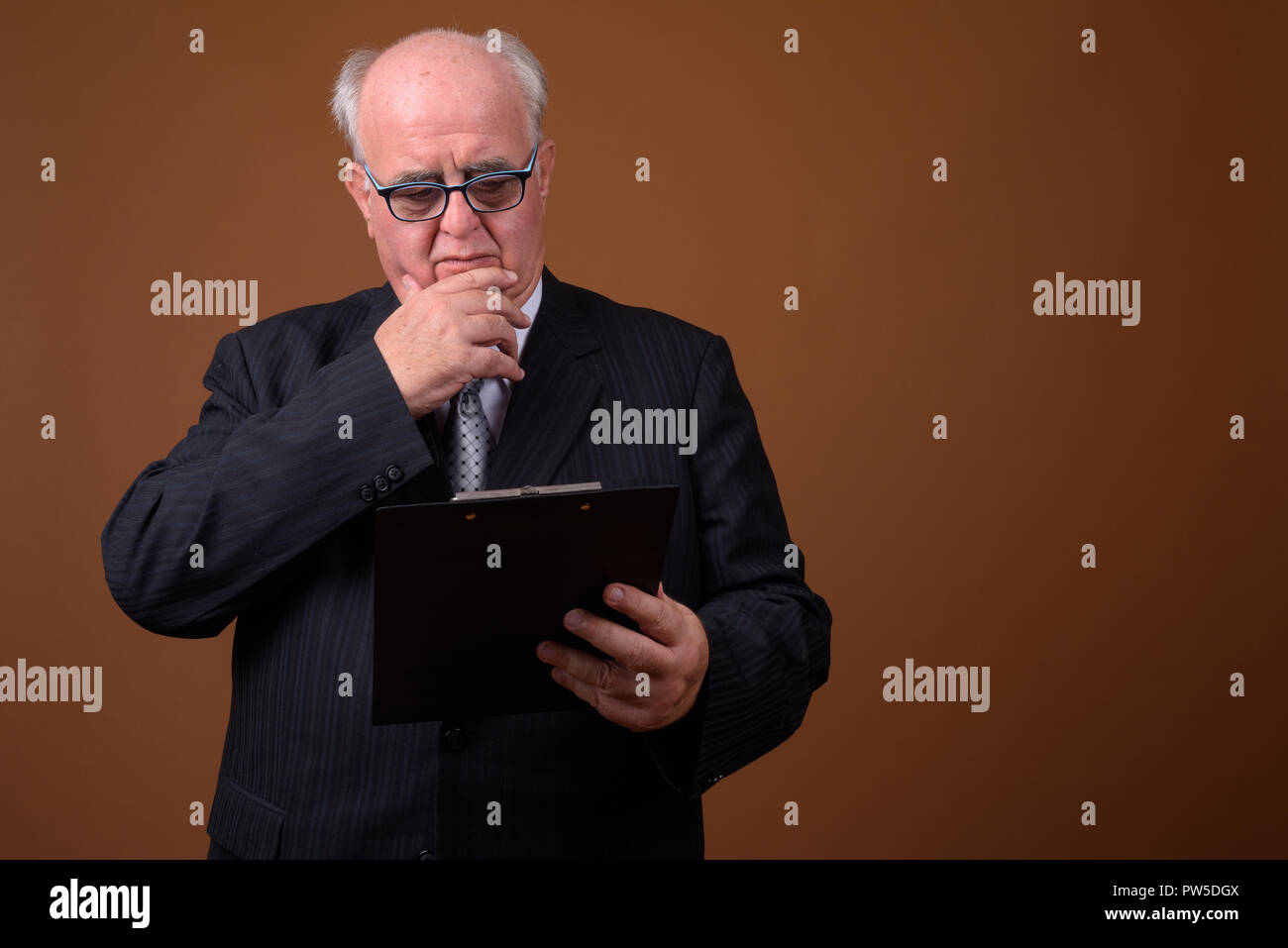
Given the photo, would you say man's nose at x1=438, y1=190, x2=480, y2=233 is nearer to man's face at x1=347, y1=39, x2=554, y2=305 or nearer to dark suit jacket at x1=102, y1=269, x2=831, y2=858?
man's face at x1=347, y1=39, x2=554, y2=305

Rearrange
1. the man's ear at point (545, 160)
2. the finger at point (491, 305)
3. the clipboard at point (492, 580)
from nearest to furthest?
1. the clipboard at point (492, 580)
2. the finger at point (491, 305)
3. the man's ear at point (545, 160)

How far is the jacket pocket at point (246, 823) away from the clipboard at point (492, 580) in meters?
0.37

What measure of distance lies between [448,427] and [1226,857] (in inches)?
106

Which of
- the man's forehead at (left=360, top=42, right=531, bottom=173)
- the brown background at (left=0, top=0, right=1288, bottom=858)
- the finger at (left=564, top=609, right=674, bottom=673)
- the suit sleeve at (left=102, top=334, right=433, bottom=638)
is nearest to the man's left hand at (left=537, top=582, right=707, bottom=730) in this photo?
the finger at (left=564, top=609, right=674, bottom=673)

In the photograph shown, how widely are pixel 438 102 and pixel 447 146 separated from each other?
0.07 metres

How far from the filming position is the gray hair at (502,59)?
198 cm

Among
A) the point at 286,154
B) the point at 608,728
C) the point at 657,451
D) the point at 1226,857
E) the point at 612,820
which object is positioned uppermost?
the point at 286,154

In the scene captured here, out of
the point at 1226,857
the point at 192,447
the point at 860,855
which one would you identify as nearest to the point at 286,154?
the point at 192,447

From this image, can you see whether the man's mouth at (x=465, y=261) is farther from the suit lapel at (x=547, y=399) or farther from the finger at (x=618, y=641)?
the finger at (x=618, y=641)

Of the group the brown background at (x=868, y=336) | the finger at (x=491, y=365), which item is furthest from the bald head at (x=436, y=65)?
the brown background at (x=868, y=336)

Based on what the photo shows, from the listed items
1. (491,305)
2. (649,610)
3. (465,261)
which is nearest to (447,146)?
(465,261)

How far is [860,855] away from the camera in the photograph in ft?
11.4

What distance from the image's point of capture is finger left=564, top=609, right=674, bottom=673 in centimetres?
153

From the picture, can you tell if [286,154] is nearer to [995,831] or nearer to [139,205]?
[139,205]
